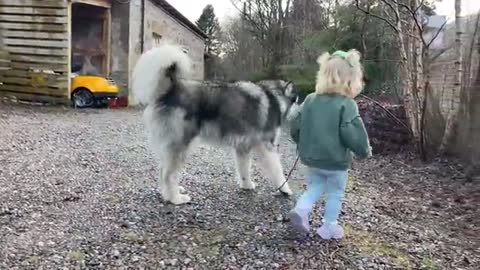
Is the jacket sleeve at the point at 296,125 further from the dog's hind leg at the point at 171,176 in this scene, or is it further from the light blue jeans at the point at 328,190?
the dog's hind leg at the point at 171,176

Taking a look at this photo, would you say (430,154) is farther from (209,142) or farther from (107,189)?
(107,189)

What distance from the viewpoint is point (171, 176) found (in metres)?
5.32

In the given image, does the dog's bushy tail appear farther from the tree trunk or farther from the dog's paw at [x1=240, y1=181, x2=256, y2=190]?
the tree trunk

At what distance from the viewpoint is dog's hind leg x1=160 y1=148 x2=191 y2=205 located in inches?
209

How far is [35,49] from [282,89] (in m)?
13.5

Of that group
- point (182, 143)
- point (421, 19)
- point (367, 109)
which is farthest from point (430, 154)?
point (182, 143)

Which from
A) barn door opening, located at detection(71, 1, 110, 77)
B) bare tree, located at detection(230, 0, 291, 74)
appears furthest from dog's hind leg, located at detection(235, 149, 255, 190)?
bare tree, located at detection(230, 0, 291, 74)

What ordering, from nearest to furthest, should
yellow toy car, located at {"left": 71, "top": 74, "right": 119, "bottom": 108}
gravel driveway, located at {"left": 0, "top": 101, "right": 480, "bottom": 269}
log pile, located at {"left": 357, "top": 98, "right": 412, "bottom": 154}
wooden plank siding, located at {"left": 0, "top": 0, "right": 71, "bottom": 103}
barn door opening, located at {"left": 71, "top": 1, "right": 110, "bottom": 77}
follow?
gravel driveway, located at {"left": 0, "top": 101, "right": 480, "bottom": 269} < log pile, located at {"left": 357, "top": 98, "right": 412, "bottom": 154} < wooden plank siding, located at {"left": 0, "top": 0, "right": 71, "bottom": 103} < yellow toy car, located at {"left": 71, "top": 74, "right": 119, "bottom": 108} < barn door opening, located at {"left": 71, "top": 1, "right": 110, "bottom": 77}

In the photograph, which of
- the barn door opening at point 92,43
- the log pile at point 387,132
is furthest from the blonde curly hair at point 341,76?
the barn door opening at point 92,43

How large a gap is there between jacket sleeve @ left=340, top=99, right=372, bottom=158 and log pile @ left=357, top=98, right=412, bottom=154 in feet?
18.0

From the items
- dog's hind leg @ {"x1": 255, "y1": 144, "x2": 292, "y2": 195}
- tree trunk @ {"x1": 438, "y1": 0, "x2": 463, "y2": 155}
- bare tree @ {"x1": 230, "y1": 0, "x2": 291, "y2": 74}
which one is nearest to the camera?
dog's hind leg @ {"x1": 255, "y1": 144, "x2": 292, "y2": 195}

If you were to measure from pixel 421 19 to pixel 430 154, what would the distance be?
2232 mm

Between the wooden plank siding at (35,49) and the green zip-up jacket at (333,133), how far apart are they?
555 inches

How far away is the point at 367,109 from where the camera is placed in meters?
12.3
